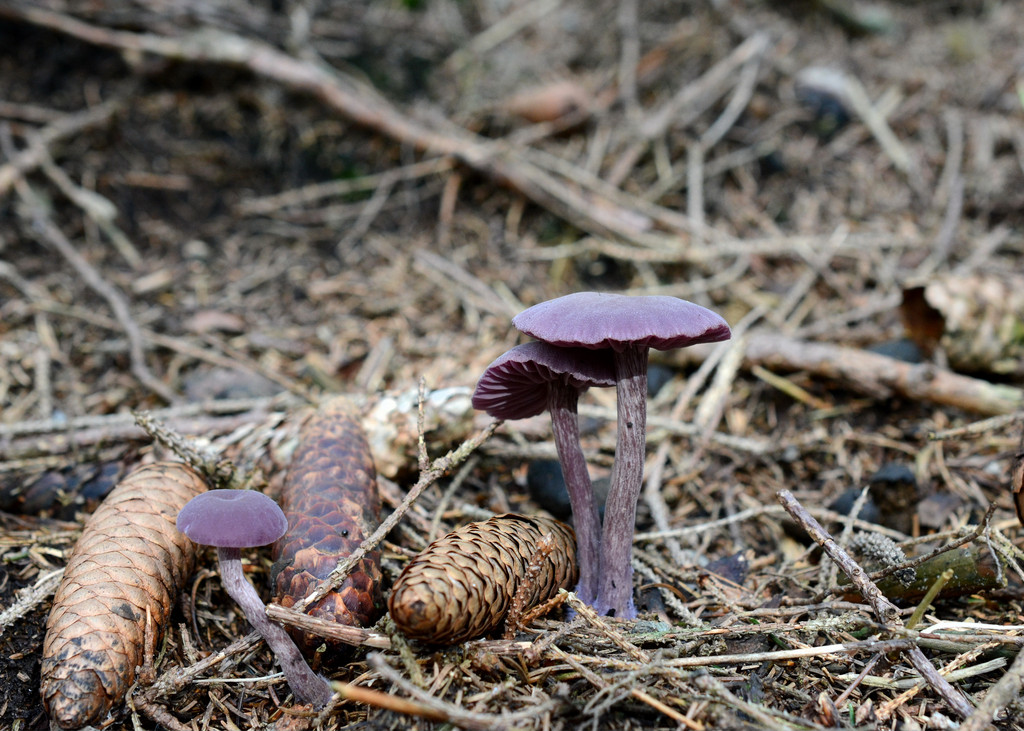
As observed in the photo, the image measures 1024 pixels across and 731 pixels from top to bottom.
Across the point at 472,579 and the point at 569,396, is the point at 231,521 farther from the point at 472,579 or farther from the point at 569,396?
the point at 569,396

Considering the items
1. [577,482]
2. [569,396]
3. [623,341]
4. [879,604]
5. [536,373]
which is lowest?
[879,604]

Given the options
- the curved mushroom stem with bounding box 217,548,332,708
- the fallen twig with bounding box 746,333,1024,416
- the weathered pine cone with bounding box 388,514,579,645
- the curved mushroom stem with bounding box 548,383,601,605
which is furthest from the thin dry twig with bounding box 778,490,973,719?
the fallen twig with bounding box 746,333,1024,416

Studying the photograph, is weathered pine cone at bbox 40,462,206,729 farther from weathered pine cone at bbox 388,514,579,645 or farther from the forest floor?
weathered pine cone at bbox 388,514,579,645

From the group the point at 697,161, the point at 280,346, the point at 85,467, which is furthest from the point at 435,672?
the point at 697,161

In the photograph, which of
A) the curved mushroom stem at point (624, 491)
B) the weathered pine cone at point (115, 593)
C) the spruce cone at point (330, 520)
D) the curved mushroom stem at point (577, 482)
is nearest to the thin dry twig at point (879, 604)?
the curved mushroom stem at point (624, 491)

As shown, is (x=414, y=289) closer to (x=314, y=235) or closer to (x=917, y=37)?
(x=314, y=235)

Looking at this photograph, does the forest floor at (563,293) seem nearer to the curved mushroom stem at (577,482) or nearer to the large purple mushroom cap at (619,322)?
the curved mushroom stem at (577,482)

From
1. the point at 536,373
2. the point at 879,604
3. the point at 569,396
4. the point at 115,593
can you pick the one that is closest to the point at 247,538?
the point at 115,593
